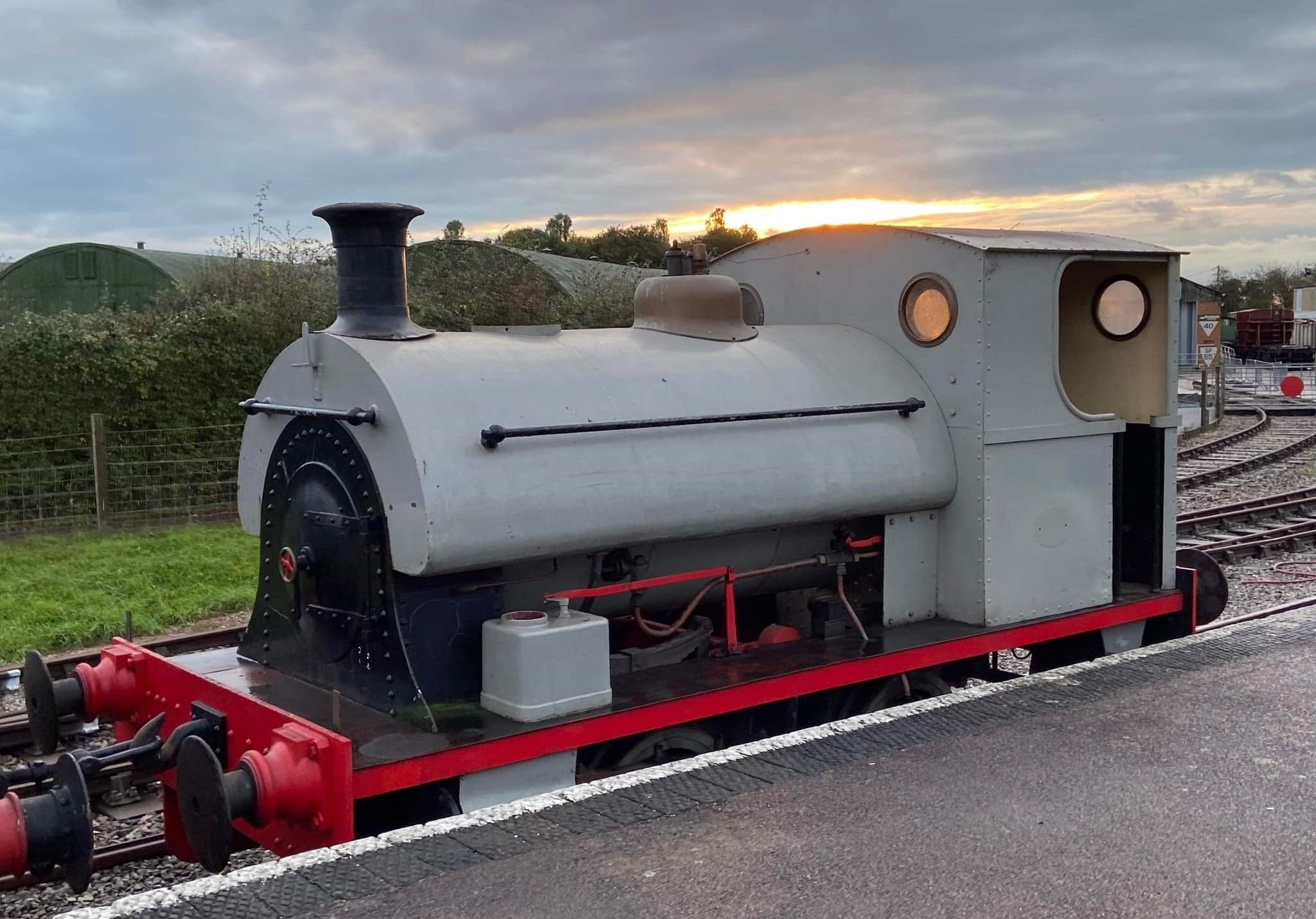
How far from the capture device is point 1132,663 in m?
5.70

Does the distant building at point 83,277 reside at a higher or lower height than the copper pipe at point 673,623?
higher

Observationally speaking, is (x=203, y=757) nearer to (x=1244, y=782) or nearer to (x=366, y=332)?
(x=366, y=332)

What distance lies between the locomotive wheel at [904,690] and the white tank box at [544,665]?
1467 millimetres

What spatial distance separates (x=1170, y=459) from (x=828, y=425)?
2.30m

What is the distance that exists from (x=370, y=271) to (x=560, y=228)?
34378 mm

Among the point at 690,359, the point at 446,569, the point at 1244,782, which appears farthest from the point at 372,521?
the point at 1244,782

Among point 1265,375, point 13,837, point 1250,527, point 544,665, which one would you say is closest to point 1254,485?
point 1250,527

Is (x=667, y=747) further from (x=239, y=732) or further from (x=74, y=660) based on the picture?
(x=74, y=660)

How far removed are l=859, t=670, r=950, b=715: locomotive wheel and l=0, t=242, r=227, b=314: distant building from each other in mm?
17596

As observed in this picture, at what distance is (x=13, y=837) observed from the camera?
3.63 meters

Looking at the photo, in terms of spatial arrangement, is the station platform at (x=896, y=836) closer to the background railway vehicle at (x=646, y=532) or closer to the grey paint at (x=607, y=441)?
the background railway vehicle at (x=646, y=532)

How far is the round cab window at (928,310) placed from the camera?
5.71 meters

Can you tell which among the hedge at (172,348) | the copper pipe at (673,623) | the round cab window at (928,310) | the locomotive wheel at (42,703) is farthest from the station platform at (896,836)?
the hedge at (172,348)

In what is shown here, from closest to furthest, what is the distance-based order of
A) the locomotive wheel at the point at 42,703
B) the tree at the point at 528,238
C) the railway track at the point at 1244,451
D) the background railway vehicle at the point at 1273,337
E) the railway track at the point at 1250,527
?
the locomotive wheel at the point at 42,703
the railway track at the point at 1250,527
the railway track at the point at 1244,451
the tree at the point at 528,238
the background railway vehicle at the point at 1273,337
